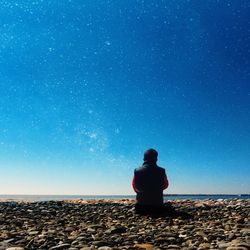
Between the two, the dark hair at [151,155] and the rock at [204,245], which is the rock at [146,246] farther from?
the dark hair at [151,155]

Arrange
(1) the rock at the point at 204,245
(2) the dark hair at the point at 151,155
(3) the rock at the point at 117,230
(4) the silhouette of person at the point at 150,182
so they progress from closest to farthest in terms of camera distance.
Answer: (1) the rock at the point at 204,245, (3) the rock at the point at 117,230, (2) the dark hair at the point at 151,155, (4) the silhouette of person at the point at 150,182

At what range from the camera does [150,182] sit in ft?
43.7

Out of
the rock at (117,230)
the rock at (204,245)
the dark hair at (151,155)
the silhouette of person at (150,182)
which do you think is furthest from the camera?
the silhouette of person at (150,182)

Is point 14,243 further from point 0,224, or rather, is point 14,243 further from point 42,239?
point 0,224

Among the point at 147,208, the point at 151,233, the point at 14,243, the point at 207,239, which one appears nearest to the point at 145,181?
the point at 147,208

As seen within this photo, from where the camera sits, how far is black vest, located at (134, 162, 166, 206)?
13.3 metres

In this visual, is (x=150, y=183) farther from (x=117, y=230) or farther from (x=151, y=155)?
(x=117, y=230)

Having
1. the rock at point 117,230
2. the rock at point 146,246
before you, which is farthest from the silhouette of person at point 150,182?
the rock at point 146,246

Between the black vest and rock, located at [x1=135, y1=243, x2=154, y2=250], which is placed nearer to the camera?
rock, located at [x1=135, y1=243, x2=154, y2=250]

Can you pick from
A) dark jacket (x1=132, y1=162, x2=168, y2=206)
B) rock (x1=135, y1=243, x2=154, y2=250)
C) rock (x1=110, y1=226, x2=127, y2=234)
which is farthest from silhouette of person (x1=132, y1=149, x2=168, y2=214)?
rock (x1=135, y1=243, x2=154, y2=250)

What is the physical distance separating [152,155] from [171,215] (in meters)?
2.40

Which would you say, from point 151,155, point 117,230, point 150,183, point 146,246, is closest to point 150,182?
point 150,183

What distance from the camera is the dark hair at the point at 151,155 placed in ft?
43.1

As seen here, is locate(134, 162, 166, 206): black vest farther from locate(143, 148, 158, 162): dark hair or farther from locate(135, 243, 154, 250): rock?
locate(135, 243, 154, 250): rock
